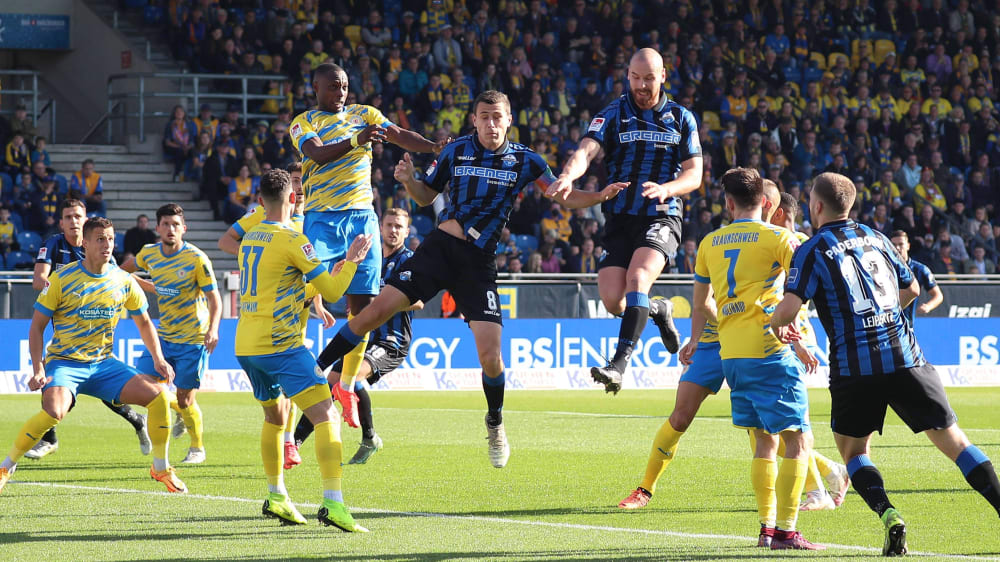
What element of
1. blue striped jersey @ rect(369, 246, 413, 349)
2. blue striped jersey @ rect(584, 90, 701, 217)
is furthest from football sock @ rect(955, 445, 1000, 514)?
blue striped jersey @ rect(369, 246, 413, 349)

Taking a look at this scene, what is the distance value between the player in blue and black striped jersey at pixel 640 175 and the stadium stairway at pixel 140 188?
1524 centimetres

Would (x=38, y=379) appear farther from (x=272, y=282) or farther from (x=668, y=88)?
(x=668, y=88)

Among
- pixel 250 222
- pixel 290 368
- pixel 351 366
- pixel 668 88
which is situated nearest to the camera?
pixel 290 368

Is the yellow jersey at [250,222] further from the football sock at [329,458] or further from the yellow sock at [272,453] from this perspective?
the football sock at [329,458]

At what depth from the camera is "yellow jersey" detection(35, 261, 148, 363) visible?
9102 millimetres

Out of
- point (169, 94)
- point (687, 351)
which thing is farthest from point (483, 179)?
point (169, 94)

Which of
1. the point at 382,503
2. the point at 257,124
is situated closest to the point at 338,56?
the point at 257,124

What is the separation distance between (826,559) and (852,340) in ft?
3.48

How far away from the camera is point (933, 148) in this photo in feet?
91.5

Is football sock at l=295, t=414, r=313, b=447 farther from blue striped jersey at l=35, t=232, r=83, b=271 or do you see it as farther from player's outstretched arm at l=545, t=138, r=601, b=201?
blue striped jersey at l=35, t=232, r=83, b=271

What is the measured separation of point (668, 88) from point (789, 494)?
21.2 metres

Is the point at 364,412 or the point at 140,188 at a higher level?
the point at 140,188

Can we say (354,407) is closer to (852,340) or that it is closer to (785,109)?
(852,340)

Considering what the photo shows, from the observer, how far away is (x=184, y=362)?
37.9 ft
